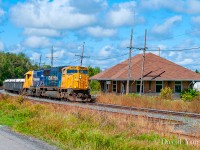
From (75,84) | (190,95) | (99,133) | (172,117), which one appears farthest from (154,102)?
(99,133)

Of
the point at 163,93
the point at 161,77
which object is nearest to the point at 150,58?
the point at 161,77

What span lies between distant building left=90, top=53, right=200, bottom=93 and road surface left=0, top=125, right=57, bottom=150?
32.0m

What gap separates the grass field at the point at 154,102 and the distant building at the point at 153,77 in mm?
10389

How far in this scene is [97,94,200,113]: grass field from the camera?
27.5 metres

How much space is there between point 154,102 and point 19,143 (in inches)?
787

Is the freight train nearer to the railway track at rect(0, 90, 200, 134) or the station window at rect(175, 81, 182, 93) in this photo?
the railway track at rect(0, 90, 200, 134)

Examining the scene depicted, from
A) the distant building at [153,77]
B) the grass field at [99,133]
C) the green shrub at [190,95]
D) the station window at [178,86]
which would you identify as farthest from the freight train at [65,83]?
the grass field at [99,133]

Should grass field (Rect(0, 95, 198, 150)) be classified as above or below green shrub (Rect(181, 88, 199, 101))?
below

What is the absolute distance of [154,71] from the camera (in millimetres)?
47094

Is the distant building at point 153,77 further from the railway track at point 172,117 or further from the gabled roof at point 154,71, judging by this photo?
the railway track at point 172,117

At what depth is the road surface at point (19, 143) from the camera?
1129 cm

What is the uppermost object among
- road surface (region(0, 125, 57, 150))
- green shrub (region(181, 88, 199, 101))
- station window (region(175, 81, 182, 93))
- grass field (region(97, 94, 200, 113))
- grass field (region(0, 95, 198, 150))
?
station window (region(175, 81, 182, 93))

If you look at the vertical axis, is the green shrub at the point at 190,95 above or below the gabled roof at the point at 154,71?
below

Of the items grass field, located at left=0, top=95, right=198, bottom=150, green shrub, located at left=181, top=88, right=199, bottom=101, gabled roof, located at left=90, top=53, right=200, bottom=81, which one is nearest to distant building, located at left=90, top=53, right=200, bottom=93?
→ gabled roof, located at left=90, top=53, right=200, bottom=81
